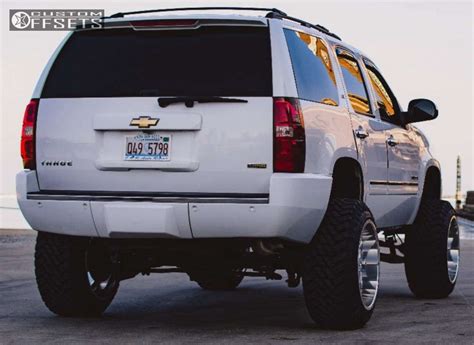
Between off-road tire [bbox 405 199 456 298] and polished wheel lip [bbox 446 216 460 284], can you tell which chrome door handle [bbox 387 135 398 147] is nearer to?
off-road tire [bbox 405 199 456 298]

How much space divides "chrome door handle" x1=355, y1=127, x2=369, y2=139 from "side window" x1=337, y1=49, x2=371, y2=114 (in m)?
0.19

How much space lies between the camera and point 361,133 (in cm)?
834

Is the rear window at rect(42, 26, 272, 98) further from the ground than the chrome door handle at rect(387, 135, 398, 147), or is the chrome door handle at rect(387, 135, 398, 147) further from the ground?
the rear window at rect(42, 26, 272, 98)

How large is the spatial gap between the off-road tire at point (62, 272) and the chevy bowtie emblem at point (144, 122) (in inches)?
47.4

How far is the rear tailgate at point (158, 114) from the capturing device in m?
7.09

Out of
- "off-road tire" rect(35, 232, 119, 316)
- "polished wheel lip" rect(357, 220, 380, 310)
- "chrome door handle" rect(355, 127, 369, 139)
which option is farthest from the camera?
"chrome door handle" rect(355, 127, 369, 139)

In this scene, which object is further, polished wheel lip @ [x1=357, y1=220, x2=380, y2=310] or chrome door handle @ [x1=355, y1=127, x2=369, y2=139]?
chrome door handle @ [x1=355, y1=127, x2=369, y2=139]

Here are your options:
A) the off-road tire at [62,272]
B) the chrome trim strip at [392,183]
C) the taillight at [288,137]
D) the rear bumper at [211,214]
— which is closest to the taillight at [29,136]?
the rear bumper at [211,214]

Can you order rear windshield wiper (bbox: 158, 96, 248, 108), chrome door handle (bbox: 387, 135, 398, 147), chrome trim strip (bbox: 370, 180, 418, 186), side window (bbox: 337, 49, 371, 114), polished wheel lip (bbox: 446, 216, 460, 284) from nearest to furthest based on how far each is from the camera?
rear windshield wiper (bbox: 158, 96, 248, 108)
side window (bbox: 337, 49, 371, 114)
chrome trim strip (bbox: 370, 180, 418, 186)
chrome door handle (bbox: 387, 135, 398, 147)
polished wheel lip (bbox: 446, 216, 460, 284)

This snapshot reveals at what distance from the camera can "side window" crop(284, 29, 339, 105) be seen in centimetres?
748

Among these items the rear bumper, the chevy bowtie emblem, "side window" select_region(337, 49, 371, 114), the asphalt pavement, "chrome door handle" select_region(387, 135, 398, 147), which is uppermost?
"side window" select_region(337, 49, 371, 114)

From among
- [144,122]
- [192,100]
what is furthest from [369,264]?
[144,122]

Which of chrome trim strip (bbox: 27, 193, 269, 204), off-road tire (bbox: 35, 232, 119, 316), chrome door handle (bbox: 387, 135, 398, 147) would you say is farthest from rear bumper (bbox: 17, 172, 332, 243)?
chrome door handle (bbox: 387, 135, 398, 147)

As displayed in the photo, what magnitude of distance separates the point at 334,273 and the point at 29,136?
218 cm
